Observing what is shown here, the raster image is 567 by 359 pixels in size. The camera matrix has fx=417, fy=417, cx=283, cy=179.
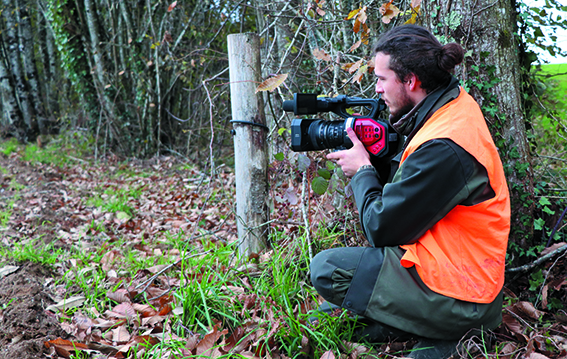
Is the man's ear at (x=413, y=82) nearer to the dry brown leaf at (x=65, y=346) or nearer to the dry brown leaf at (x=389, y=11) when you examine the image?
the dry brown leaf at (x=389, y=11)

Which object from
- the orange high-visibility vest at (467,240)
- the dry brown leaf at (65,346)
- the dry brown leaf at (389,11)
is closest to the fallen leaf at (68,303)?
the dry brown leaf at (65,346)

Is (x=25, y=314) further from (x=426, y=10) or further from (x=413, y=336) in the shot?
(x=426, y=10)

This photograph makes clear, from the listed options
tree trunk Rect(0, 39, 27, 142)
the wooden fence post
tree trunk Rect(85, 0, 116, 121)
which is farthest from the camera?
tree trunk Rect(0, 39, 27, 142)

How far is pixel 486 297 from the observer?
5.96 ft

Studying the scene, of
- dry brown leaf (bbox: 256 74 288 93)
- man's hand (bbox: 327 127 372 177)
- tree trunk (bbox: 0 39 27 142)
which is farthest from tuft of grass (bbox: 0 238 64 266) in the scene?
tree trunk (bbox: 0 39 27 142)

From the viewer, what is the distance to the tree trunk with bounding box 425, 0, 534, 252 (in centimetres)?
246

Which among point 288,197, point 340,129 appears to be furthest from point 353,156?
point 288,197

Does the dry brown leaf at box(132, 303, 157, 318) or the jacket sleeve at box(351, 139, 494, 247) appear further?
the dry brown leaf at box(132, 303, 157, 318)

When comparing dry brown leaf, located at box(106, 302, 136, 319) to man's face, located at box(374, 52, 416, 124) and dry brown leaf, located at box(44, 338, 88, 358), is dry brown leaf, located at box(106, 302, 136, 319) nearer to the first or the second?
dry brown leaf, located at box(44, 338, 88, 358)

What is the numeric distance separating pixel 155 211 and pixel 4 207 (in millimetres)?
1887

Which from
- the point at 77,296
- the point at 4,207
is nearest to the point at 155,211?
the point at 4,207

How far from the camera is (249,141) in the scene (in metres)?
2.80

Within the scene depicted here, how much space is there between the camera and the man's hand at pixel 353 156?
206 cm

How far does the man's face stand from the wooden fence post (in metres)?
0.83
